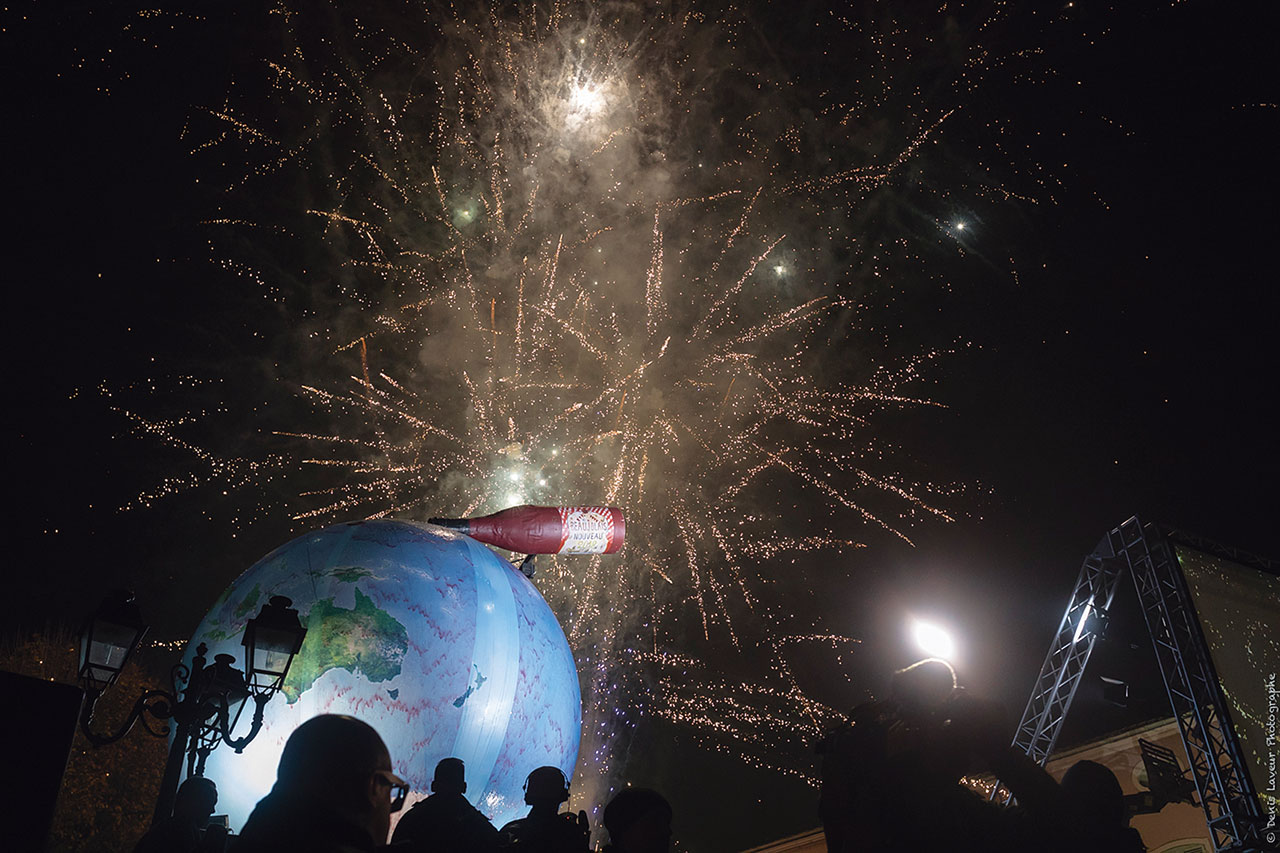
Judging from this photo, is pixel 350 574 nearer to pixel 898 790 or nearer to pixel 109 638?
pixel 109 638

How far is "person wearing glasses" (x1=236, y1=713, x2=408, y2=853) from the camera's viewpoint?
2191 millimetres

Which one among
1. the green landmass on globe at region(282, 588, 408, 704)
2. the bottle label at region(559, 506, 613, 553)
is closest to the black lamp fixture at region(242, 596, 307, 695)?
the green landmass on globe at region(282, 588, 408, 704)

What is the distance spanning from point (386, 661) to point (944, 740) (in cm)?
410

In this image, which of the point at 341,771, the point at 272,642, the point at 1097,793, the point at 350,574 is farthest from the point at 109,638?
the point at 1097,793

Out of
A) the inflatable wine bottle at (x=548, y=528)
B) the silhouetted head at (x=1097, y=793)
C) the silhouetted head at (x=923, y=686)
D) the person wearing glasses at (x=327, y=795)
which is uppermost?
the inflatable wine bottle at (x=548, y=528)

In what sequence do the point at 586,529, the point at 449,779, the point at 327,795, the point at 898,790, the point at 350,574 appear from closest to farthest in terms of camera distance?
the point at 327,795
the point at 898,790
the point at 449,779
the point at 350,574
the point at 586,529

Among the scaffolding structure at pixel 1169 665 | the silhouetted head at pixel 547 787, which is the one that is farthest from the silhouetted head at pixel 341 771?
the scaffolding structure at pixel 1169 665

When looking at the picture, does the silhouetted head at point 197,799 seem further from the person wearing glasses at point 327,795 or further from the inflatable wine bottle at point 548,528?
the person wearing glasses at point 327,795

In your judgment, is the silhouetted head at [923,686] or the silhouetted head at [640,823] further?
the silhouetted head at [640,823]

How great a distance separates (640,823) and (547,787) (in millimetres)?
1008

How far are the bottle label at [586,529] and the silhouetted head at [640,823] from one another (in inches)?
196

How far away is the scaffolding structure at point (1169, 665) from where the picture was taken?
8242 millimetres

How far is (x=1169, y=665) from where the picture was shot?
9.39 metres

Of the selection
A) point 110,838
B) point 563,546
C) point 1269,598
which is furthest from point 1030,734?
point 110,838
